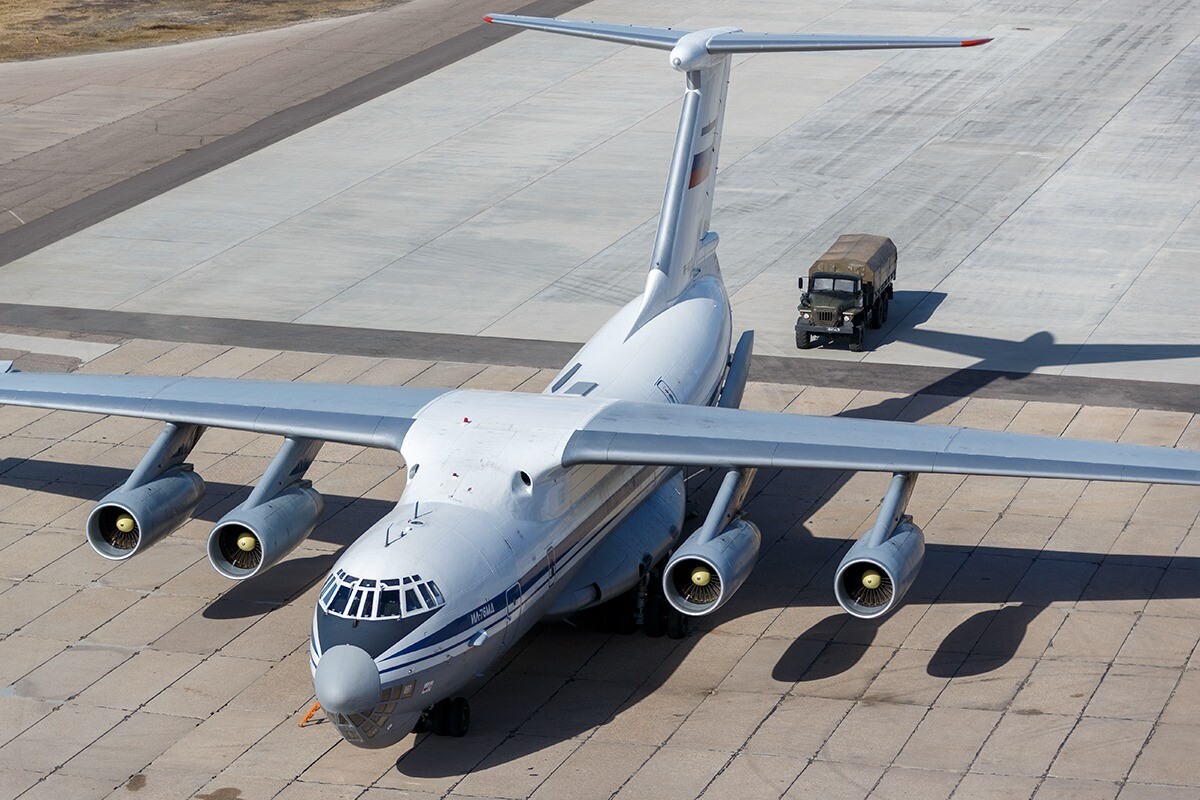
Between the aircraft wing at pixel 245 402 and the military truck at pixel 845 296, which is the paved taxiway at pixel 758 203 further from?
the aircraft wing at pixel 245 402

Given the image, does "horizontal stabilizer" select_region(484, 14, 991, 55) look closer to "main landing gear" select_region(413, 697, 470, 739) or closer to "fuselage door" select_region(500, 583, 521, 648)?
"fuselage door" select_region(500, 583, 521, 648)

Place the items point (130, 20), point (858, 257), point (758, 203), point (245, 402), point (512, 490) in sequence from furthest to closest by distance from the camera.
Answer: point (130, 20) → point (758, 203) → point (858, 257) → point (245, 402) → point (512, 490)

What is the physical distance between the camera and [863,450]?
25.6 m

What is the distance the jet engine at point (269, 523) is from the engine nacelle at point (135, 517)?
137 cm

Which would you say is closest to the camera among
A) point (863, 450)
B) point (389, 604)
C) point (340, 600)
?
point (389, 604)

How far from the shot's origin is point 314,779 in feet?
77.6

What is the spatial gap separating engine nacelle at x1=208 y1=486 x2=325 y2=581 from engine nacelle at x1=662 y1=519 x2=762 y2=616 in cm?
607

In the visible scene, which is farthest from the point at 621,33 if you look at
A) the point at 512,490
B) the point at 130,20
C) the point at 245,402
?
the point at 130,20

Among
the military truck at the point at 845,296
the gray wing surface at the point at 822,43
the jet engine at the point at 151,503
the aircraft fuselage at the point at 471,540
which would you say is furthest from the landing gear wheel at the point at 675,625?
the military truck at the point at 845,296

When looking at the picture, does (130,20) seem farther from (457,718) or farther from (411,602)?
(411,602)

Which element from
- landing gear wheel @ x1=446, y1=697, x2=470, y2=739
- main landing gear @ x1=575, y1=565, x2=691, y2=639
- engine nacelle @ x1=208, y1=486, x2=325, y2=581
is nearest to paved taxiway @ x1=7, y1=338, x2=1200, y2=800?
landing gear wheel @ x1=446, y1=697, x2=470, y2=739

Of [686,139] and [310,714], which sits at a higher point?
[686,139]

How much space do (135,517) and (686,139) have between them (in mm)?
12093

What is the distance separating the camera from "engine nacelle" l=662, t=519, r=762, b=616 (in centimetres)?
2478
